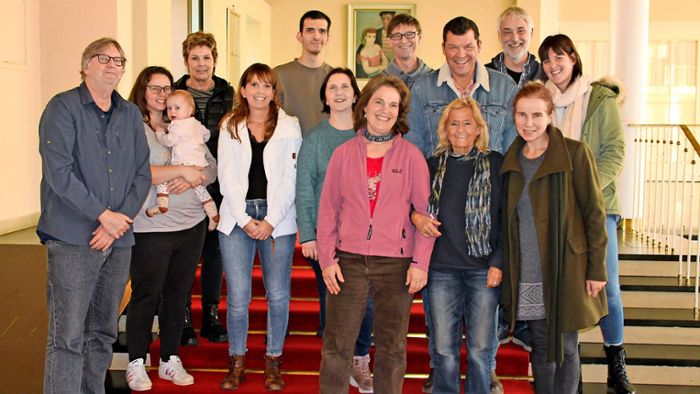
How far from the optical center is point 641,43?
7.13 metres

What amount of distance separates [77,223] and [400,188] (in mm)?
1328

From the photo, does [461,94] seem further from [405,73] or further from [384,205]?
[384,205]

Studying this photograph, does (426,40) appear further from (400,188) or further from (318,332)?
(400,188)

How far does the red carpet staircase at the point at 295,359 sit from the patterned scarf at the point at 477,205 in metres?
1.19

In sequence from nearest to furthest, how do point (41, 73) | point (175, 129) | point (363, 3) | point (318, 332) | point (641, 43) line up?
point (175, 129)
point (318, 332)
point (41, 73)
point (641, 43)
point (363, 3)

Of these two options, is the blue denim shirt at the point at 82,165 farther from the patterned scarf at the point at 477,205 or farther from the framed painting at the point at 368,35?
the framed painting at the point at 368,35

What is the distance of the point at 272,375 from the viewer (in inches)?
148

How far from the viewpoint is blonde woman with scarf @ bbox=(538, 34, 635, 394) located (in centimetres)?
358

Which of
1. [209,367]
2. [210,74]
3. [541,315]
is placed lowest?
[209,367]

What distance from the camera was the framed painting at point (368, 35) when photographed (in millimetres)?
11586

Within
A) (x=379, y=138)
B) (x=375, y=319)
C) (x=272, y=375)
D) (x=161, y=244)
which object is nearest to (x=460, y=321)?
(x=375, y=319)

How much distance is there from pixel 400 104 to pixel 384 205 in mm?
452

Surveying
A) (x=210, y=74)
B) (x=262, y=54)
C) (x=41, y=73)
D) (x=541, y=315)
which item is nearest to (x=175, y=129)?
(x=210, y=74)

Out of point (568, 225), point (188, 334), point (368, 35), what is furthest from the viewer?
point (368, 35)
